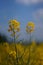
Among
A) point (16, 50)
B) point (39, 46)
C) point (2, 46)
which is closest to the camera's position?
point (16, 50)

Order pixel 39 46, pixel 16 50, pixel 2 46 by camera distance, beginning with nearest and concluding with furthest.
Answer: pixel 16 50, pixel 2 46, pixel 39 46

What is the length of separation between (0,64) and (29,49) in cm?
32

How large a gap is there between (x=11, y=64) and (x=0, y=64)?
0.36 ft

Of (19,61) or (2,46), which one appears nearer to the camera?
(19,61)

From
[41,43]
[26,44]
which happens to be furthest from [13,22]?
[41,43]

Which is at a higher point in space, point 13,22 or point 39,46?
point 13,22

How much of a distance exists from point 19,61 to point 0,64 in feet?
0.69

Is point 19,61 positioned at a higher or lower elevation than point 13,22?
lower

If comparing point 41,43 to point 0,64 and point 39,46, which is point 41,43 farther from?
point 0,64

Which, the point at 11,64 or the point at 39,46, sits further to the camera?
the point at 39,46

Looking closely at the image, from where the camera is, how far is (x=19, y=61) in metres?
3.47

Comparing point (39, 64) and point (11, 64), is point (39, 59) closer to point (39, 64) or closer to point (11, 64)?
point (39, 64)

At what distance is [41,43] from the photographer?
3.92 meters


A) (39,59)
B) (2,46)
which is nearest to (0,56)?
(2,46)
